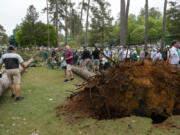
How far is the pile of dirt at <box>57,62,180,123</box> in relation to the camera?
3.68 meters

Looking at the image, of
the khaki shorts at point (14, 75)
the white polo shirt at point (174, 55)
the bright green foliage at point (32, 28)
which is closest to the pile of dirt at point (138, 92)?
the khaki shorts at point (14, 75)

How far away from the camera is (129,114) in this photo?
3.82m

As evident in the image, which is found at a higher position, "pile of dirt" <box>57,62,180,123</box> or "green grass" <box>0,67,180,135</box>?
"pile of dirt" <box>57,62,180,123</box>

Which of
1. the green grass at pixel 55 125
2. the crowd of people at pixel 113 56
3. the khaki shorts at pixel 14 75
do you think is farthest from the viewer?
the khaki shorts at pixel 14 75

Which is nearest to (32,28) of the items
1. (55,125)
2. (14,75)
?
(14,75)

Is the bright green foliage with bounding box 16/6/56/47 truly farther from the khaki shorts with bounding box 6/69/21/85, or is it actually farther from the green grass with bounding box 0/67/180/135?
the green grass with bounding box 0/67/180/135

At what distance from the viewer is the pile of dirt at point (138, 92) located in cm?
368

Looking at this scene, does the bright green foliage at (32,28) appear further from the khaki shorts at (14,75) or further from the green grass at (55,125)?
the green grass at (55,125)

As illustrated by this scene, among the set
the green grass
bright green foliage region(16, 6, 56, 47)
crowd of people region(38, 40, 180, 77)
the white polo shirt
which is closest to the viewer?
the green grass

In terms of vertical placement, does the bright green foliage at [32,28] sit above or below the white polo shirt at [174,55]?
above

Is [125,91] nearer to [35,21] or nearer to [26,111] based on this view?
[26,111]

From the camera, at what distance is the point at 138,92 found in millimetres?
3652

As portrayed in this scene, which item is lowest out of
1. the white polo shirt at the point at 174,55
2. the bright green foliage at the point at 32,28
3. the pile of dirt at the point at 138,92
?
the pile of dirt at the point at 138,92

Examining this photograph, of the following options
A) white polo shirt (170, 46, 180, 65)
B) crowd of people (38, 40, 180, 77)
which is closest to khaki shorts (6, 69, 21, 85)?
crowd of people (38, 40, 180, 77)
